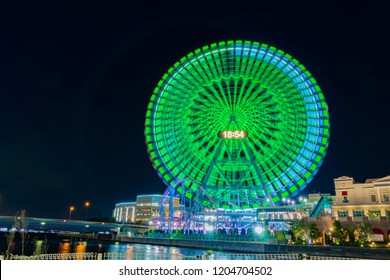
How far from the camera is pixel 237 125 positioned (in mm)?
44594

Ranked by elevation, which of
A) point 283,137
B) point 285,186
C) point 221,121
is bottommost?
point 285,186

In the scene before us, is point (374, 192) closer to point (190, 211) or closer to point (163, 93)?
point (190, 211)

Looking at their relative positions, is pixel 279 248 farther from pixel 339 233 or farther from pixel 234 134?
pixel 234 134

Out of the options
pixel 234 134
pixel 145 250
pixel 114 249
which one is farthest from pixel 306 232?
pixel 114 249

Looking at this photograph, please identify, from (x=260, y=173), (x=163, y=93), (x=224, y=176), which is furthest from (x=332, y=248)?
(x=163, y=93)

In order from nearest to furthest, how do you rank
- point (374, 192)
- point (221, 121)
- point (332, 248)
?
point (332, 248), point (374, 192), point (221, 121)

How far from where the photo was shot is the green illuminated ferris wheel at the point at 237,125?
138ft

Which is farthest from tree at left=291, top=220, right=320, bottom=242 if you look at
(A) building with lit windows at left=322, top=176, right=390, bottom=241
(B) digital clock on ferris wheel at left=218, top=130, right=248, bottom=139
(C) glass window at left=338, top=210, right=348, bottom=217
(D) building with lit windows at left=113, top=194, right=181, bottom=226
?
(D) building with lit windows at left=113, top=194, right=181, bottom=226

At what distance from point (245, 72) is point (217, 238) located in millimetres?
23841

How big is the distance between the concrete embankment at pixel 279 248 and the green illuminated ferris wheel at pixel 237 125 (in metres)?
7.80

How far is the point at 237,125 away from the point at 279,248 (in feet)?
66.6

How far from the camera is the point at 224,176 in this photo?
46.2m

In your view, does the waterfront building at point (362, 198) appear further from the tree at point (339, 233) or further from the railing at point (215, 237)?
the railing at point (215, 237)
